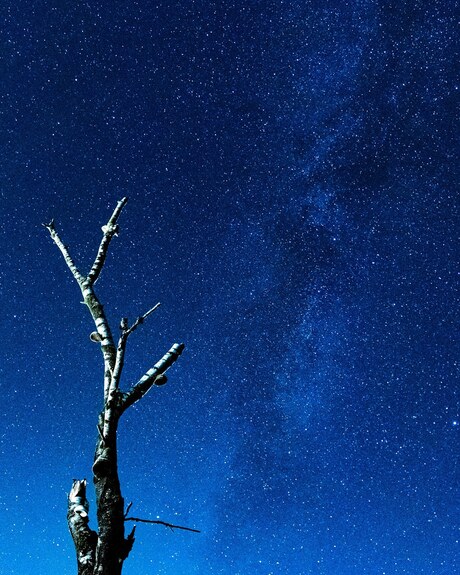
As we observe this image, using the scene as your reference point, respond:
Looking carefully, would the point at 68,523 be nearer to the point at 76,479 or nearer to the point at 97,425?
the point at 76,479

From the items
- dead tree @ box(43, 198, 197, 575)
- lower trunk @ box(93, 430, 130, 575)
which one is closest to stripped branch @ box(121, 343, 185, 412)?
dead tree @ box(43, 198, 197, 575)

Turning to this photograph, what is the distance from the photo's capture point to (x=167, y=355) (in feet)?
13.3

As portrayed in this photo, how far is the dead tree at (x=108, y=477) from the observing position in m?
2.92

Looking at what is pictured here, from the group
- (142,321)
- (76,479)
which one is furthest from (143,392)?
(76,479)

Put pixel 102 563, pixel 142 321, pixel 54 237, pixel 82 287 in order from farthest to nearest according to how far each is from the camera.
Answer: pixel 54 237, pixel 82 287, pixel 142 321, pixel 102 563

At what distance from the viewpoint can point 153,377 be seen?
12.5ft

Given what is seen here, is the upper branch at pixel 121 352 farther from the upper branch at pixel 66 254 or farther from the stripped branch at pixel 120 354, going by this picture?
the upper branch at pixel 66 254

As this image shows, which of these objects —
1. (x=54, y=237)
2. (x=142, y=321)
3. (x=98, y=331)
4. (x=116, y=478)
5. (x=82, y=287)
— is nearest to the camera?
(x=116, y=478)

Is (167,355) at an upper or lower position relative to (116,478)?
upper

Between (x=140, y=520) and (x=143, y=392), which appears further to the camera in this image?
(x=143, y=392)

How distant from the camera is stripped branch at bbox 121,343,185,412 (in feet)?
11.6

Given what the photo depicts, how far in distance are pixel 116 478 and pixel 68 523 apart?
495mm

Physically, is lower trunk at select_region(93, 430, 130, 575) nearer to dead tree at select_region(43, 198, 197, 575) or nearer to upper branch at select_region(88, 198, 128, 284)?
dead tree at select_region(43, 198, 197, 575)

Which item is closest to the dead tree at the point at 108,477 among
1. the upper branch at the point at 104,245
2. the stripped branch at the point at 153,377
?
the stripped branch at the point at 153,377
